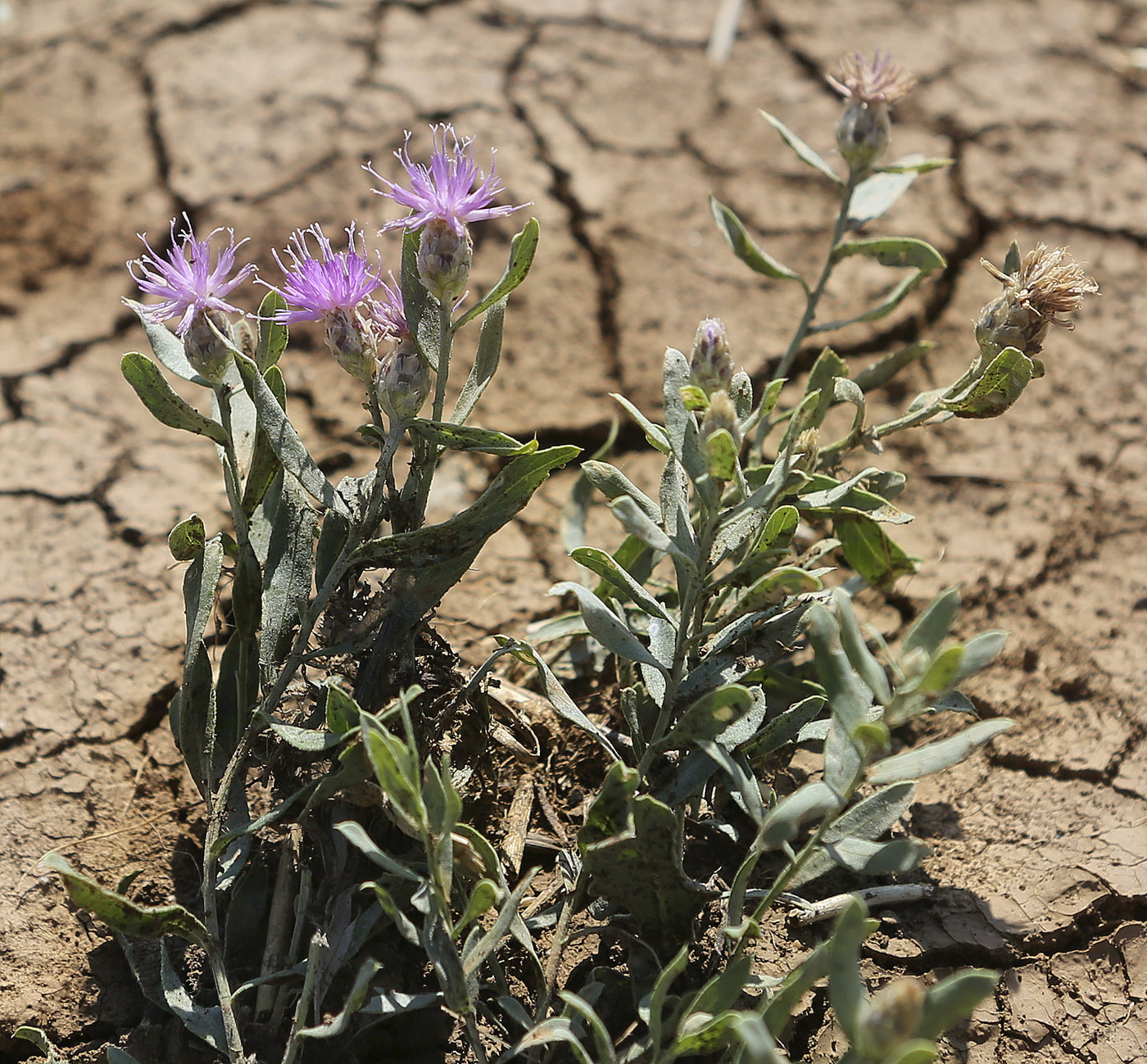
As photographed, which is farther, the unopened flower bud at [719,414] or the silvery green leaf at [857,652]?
the unopened flower bud at [719,414]

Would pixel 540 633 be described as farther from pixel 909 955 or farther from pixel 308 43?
pixel 308 43

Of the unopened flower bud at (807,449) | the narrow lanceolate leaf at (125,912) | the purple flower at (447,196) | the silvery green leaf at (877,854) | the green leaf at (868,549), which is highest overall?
the purple flower at (447,196)

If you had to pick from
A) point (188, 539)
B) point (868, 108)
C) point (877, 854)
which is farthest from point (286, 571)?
point (868, 108)

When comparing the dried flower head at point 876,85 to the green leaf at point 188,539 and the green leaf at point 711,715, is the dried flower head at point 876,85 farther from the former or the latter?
the green leaf at point 188,539

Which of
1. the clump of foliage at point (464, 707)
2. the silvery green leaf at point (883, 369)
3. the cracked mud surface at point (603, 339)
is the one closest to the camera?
the clump of foliage at point (464, 707)

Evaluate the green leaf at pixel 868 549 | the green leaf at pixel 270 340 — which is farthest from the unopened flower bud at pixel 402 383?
the green leaf at pixel 868 549

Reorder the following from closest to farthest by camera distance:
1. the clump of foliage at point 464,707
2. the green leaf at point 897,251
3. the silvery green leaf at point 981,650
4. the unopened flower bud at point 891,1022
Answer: the unopened flower bud at point 891,1022 < the silvery green leaf at point 981,650 < the clump of foliage at point 464,707 < the green leaf at point 897,251

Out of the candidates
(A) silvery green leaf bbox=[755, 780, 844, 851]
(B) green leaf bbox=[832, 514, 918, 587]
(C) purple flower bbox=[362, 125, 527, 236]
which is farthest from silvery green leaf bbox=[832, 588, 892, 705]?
(C) purple flower bbox=[362, 125, 527, 236]
